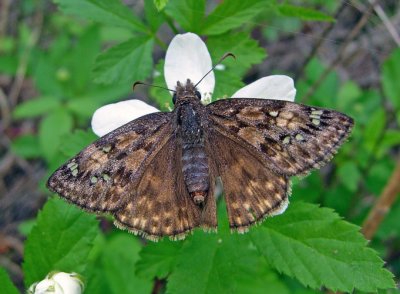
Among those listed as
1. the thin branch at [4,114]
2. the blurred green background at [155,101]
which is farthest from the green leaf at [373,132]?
the thin branch at [4,114]

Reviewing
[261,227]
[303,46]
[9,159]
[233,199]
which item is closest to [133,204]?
[233,199]

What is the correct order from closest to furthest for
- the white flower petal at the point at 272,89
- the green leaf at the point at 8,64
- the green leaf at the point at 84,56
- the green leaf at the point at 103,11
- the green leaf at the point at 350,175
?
the white flower petal at the point at 272,89, the green leaf at the point at 103,11, the green leaf at the point at 350,175, the green leaf at the point at 84,56, the green leaf at the point at 8,64

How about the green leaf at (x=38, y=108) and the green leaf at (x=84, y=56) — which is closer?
the green leaf at (x=38, y=108)

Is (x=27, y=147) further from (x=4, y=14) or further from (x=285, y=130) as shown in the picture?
(x=285, y=130)

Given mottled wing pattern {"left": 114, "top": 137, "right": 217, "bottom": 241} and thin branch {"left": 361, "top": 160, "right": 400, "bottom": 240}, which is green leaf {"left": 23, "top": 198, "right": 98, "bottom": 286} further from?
thin branch {"left": 361, "top": 160, "right": 400, "bottom": 240}

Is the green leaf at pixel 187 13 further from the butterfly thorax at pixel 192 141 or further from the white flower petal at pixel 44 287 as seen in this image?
the white flower petal at pixel 44 287

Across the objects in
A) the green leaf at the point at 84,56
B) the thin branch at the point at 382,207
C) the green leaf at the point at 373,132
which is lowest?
the thin branch at the point at 382,207

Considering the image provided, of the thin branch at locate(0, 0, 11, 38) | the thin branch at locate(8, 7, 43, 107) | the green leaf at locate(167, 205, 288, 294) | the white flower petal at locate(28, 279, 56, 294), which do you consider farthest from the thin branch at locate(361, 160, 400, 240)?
the thin branch at locate(0, 0, 11, 38)
